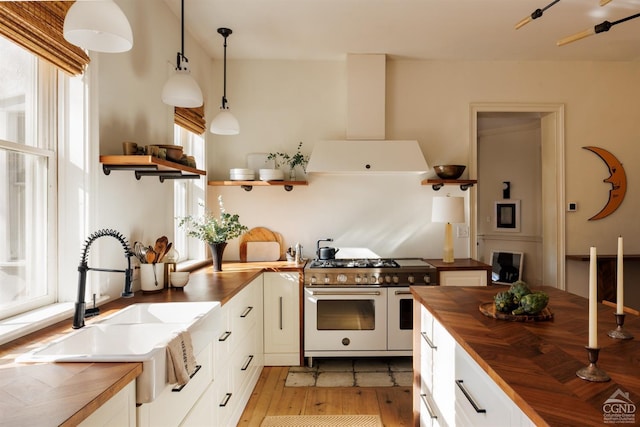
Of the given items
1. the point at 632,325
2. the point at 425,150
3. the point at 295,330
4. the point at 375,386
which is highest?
the point at 425,150

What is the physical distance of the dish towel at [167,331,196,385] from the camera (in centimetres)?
141

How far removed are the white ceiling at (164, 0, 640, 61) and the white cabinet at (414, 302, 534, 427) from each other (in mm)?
2172

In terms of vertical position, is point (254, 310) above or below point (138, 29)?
below

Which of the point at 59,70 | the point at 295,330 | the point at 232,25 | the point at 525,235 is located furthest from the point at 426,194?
the point at 59,70

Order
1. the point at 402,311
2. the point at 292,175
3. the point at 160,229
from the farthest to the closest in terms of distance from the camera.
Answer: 1. the point at 292,175
2. the point at 402,311
3. the point at 160,229

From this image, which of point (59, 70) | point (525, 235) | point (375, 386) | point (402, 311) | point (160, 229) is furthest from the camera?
point (525, 235)

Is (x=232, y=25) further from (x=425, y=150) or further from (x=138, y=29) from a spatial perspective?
(x=425, y=150)

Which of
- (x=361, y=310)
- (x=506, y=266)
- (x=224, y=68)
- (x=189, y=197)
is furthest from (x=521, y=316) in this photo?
(x=506, y=266)

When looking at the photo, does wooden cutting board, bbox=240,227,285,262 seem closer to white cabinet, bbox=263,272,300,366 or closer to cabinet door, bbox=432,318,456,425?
white cabinet, bbox=263,272,300,366

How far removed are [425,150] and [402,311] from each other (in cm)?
160

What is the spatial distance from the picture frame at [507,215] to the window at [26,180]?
580cm

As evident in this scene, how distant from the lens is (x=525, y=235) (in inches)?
229

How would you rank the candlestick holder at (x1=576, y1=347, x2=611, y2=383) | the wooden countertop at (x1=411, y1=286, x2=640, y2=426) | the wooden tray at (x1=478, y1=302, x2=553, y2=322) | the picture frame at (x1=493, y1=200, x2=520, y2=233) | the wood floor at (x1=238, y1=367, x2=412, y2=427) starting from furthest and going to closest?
1. the picture frame at (x1=493, y1=200, x2=520, y2=233)
2. the wood floor at (x1=238, y1=367, x2=412, y2=427)
3. the wooden tray at (x1=478, y1=302, x2=553, y2=322)
4. the candlestick holder at (x1=576, y1=347, x2=611, y2=383)
5. the wooden countertop at (x1=411, y1=286, x2=640, y2=426)

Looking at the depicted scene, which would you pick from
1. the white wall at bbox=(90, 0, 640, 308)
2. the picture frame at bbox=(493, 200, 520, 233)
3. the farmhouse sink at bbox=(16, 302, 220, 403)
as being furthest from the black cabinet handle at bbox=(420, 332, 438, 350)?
the picture frame at bbox=(493, 200, 520, 233)
